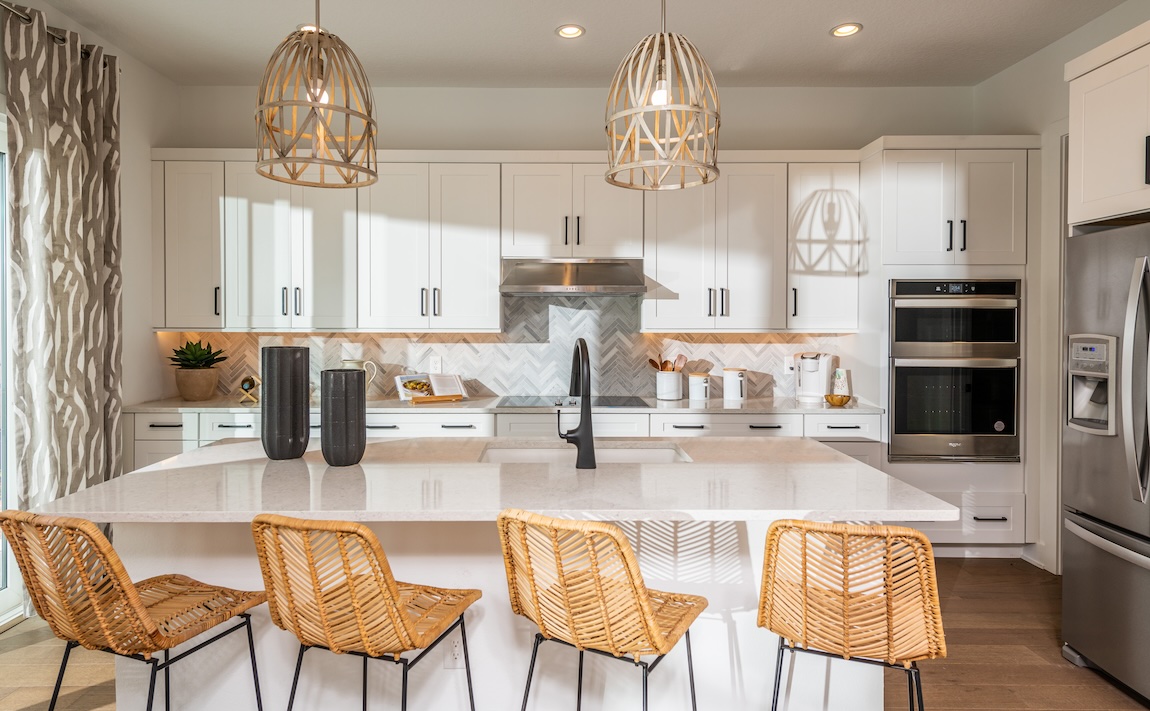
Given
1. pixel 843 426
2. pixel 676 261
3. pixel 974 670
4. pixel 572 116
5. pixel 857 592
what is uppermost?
pixel 572 116

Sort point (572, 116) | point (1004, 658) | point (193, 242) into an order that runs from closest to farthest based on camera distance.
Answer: point (1004, 658) → point (193, 242) → point (572, 116)

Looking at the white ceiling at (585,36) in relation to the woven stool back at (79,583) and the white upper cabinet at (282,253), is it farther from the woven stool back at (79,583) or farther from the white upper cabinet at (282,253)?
Result: the woven stool back at (79,583)

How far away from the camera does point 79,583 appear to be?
176 cm

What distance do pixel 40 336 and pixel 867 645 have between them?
3.43 meters

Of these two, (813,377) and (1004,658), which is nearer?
(1004,658)

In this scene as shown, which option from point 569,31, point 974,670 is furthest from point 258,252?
point 974,670

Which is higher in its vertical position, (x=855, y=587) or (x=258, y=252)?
(x=258, y=252)

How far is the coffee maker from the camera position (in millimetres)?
4379

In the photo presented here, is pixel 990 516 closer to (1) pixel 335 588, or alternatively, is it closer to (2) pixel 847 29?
(2) pixel 847 29

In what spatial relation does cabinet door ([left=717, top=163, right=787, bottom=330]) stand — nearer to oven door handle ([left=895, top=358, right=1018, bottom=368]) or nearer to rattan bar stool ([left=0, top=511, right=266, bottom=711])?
oven door handle ([left=895, top=358, right=1018, bottom=368])

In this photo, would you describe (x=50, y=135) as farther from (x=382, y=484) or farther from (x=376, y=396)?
(x=382, y=484)

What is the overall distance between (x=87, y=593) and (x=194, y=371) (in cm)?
276

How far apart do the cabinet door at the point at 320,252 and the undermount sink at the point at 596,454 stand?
201 centimetres

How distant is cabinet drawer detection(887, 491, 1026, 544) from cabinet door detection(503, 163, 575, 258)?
8.19 feet
